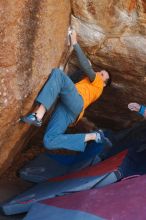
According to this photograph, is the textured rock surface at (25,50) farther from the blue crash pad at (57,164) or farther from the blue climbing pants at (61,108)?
the blue crash pad at (57,164)

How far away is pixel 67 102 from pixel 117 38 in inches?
30.3

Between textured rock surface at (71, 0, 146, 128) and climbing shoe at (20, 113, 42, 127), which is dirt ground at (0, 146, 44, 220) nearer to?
climbing shoe at (20, 113, 42, 127)

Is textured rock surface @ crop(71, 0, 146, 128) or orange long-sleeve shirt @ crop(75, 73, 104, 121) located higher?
textured rock surface @ crop(71, 0, 146, 128)

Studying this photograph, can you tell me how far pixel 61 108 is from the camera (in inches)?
163

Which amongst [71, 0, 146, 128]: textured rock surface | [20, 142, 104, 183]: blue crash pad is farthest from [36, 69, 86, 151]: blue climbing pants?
[20, 142, 104, 183]: blue crash pad

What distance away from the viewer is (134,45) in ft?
13.4

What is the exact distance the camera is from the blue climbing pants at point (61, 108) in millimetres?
3795

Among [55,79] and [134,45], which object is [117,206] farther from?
[134,45]

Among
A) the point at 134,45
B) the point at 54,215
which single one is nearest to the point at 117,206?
the point at 54,215

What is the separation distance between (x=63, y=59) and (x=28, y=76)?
2.20 feet

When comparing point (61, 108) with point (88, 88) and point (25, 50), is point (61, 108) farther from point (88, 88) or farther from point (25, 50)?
point (25, 50)

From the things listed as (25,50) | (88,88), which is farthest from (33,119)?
(88,88)

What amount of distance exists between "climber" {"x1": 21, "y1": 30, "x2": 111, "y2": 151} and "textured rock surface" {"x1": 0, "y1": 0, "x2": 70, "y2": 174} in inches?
4.0

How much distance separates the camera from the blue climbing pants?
3795 millimetres
